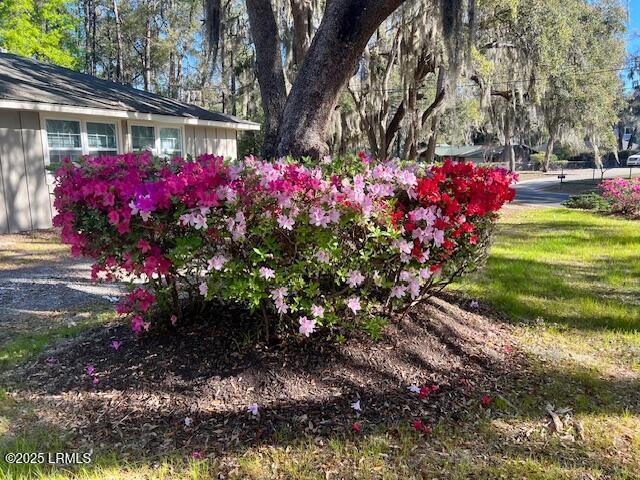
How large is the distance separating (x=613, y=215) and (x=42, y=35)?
2238 centimetres

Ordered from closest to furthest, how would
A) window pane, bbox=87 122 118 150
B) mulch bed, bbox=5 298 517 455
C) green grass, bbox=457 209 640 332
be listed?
mulch bed, bbox=5 298 517 455, green grass, bbox=457 209 640 332, window pane, bbox=87 122 118 150

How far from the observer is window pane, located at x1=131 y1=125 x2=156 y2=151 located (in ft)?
34.6

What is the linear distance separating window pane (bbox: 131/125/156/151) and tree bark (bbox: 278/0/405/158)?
7916 millimetres

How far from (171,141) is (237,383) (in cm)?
998

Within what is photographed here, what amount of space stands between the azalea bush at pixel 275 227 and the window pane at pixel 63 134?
7.11m

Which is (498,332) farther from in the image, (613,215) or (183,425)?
(613,215)

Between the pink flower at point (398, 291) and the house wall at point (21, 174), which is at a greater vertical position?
the house wall at point (21, 174)

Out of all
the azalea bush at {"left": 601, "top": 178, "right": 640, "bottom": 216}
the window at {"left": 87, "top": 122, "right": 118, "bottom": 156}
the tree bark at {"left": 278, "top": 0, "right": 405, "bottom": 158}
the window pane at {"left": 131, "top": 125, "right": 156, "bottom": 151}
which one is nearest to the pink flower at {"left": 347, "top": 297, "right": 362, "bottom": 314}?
the tree bark at {"left": 278, "top": 0, "right": 405, "bottom": 158}

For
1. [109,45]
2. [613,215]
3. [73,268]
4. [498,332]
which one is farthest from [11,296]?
[109,45]

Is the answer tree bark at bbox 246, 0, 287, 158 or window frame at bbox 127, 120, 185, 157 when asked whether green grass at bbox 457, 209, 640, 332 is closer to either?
tree bark at bbox 246, 0, 287, 158

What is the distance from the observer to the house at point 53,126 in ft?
27.2

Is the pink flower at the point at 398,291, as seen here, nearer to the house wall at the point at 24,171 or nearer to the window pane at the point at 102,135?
the house wall at the point at 24,171

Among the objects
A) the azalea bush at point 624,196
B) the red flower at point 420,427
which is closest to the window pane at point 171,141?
the red flower at point 420,427

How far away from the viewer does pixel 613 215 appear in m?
11.8
